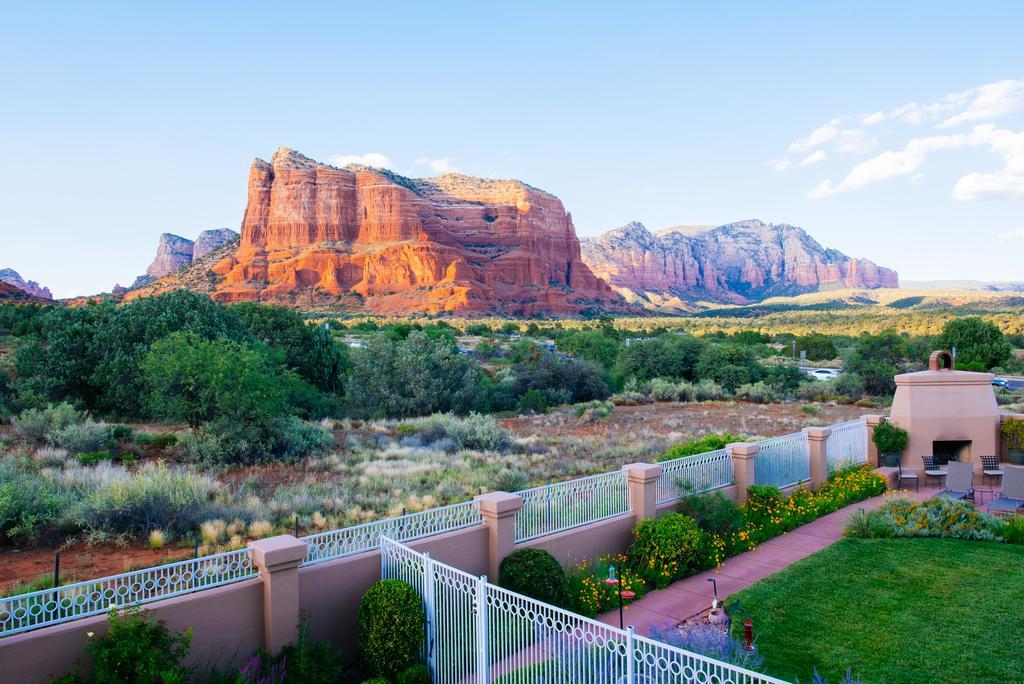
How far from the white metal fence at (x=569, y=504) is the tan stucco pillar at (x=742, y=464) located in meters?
2.78

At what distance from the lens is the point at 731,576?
8484mm

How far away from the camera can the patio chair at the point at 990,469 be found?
12906mm

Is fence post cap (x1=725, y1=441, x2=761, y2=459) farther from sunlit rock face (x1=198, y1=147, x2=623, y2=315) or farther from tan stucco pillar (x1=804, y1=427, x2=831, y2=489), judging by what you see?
sunlit rock face (x1=198, y1=147, x2=623, y2=315)

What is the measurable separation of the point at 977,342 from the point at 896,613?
43.1 meters

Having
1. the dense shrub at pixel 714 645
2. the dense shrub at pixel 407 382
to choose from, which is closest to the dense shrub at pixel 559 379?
the dense shrub at pixel 407 382

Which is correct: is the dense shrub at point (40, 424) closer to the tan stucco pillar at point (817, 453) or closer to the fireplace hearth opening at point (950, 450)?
the tan stucco pillar at point (817, 453)

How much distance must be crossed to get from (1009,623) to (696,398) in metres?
23.9

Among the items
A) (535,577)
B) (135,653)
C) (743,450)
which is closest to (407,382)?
(743,450)

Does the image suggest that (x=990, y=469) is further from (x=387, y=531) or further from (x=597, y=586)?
(x=387, y=531)

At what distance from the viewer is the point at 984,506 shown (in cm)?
1148

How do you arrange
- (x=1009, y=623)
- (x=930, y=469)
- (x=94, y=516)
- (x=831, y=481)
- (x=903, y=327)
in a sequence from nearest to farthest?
1. (x=1009, y=623)
2. (x=94, y=516)
3. (x=831, y=481)
4. (x=930, y=469)
5. (x=903, y=327)

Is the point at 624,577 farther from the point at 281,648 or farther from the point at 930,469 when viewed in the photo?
the point at 930,469

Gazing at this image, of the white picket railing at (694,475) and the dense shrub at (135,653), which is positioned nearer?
the dense shrub at (135,653)

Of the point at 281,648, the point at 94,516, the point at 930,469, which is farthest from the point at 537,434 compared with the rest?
the point at 281,648
